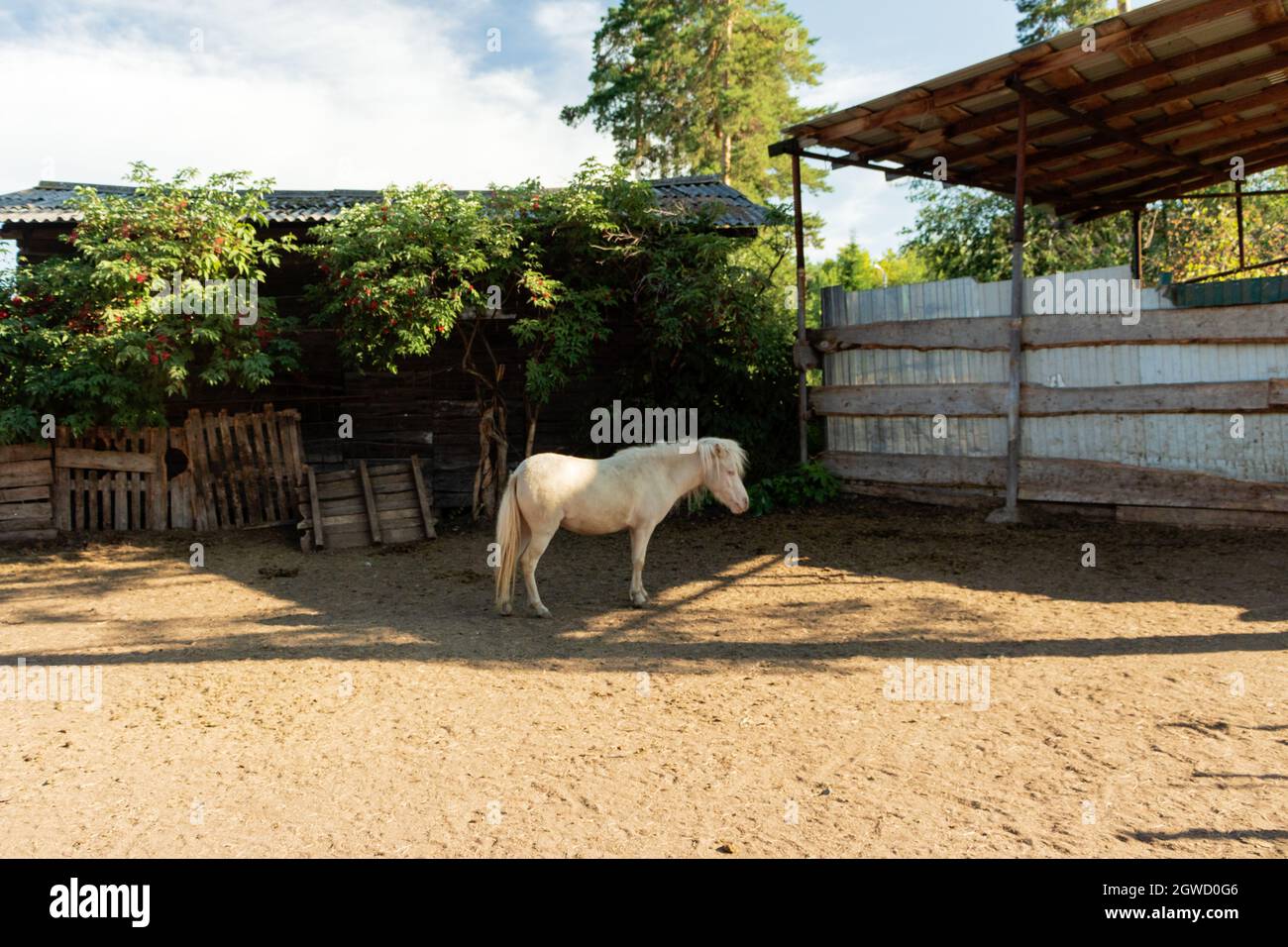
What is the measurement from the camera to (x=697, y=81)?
26.8 metres

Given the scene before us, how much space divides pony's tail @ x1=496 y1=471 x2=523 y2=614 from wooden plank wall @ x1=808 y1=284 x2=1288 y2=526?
613 cm

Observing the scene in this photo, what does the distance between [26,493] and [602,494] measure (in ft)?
25.6

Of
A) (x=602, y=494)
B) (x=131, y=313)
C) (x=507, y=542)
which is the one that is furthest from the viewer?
(x=131, y=313)

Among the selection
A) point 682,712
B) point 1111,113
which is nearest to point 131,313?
point 682,712

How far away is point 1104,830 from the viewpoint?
360 cm

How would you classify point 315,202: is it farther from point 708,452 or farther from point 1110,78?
point 1110,78

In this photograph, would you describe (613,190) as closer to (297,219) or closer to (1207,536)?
(297,219)

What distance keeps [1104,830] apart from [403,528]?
30.6 feet

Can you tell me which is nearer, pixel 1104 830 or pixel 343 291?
pixel 1104 830

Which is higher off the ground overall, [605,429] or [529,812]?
[605,429]

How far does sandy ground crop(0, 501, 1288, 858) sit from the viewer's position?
373 centimetres

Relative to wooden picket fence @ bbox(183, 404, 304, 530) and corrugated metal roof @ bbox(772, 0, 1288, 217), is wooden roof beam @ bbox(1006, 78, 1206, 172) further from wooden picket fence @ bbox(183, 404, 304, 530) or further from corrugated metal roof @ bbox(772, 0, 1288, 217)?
wooden picket fence @ bbox(183, 404, 304, 530)

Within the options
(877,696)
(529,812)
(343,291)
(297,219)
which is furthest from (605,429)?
(529,812)

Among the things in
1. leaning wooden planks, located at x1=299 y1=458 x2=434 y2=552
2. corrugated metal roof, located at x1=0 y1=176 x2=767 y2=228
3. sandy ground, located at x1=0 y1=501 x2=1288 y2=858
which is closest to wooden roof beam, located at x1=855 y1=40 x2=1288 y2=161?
corrugated metal roof, located at x1=0 y1=176 x2=767 y2=228
